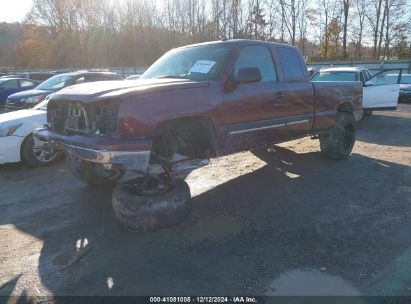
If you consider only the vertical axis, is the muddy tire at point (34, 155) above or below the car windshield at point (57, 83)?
below

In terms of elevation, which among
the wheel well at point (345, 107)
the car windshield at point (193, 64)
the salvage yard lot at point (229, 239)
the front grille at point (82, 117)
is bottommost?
the salvage yard lot at point (229, 239)

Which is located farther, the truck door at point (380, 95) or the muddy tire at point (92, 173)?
the truck door at point (380, 95)

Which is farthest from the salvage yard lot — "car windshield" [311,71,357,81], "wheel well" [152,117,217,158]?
"car windshield" [311,71,357,81]

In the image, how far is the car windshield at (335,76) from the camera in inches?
485

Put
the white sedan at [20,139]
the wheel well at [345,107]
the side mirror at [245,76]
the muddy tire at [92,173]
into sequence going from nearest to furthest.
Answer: the side mirror at [245,76] → the muddy tire at [92,173] → the white sedan at [20,139] → the wheel well at [345,107]

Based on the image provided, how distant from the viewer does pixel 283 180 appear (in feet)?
19.9

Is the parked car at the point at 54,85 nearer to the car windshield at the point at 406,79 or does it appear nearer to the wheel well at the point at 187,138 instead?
the wheel well at the point at 187,138

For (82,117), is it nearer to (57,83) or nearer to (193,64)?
(193,64)

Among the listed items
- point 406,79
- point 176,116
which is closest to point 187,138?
point 176,116

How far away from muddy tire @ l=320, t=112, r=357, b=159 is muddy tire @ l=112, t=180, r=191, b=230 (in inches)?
149

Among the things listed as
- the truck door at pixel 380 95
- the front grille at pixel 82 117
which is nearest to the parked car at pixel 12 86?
the truck door at pixel 380 95

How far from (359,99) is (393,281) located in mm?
5026

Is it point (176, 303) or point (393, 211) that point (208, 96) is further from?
point (393, 211)

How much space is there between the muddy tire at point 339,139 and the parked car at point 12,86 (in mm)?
15029
